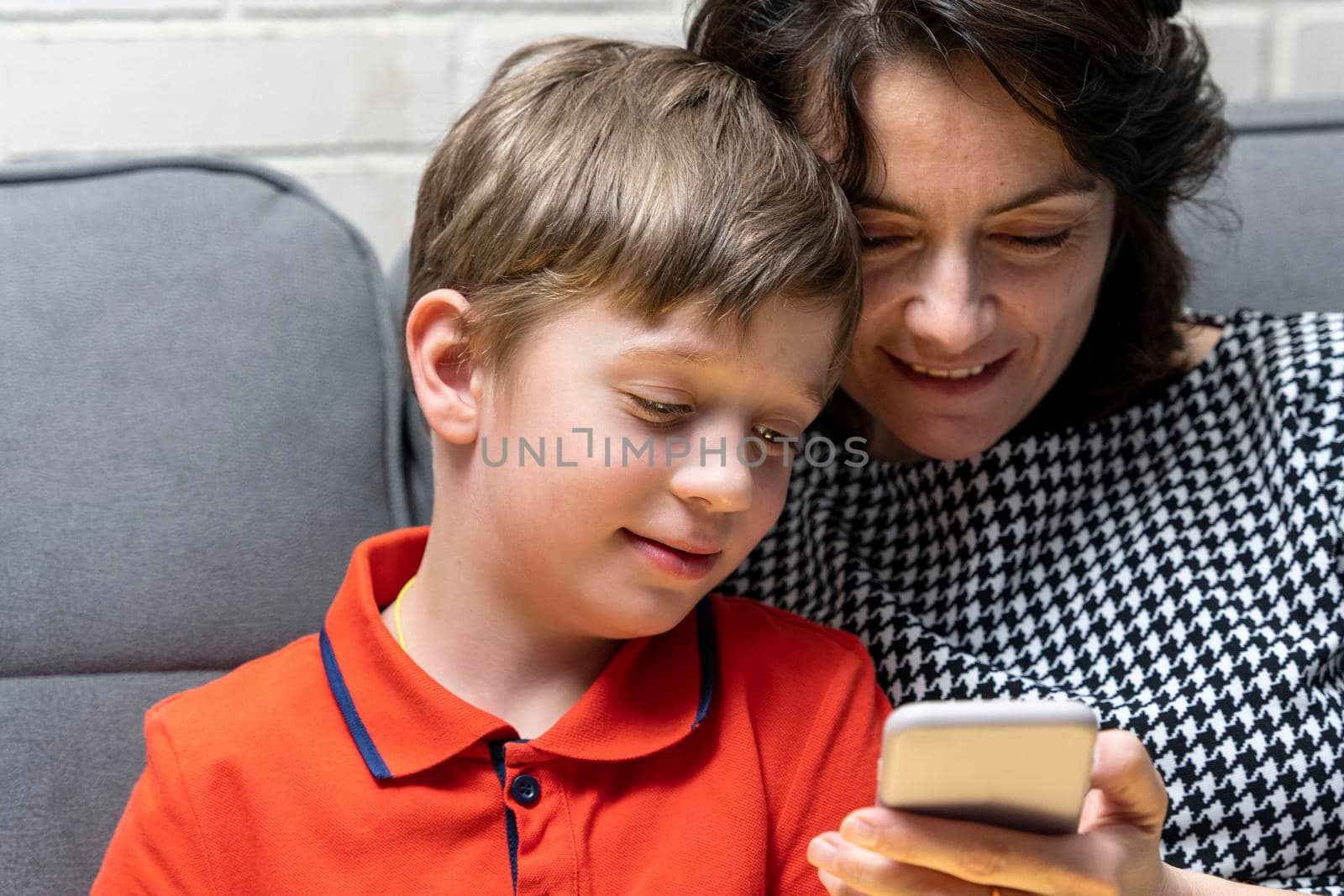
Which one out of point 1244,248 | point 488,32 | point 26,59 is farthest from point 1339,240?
point 26,59

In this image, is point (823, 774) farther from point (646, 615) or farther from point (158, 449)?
point (158, 449)

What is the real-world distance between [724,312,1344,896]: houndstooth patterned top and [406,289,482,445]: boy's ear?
1.04ft

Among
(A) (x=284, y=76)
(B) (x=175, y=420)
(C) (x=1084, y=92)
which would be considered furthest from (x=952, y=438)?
(A) (x=284, y=76)

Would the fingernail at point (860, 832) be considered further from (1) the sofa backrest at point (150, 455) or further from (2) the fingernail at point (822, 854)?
(1) the sofa backrest at point (150, 455)

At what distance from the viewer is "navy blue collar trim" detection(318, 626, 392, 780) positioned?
0.83 metres

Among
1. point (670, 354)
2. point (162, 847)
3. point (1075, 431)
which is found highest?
point (670, 354)

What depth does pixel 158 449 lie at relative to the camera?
3.40 ft

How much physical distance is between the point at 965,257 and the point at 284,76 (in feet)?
2.79

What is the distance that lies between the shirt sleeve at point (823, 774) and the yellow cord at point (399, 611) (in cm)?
26

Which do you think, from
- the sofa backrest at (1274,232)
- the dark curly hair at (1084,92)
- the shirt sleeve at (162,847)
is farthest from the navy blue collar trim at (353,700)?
the sofa backrest at (1274,232)

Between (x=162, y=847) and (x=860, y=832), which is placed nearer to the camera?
(x=860, y=832)

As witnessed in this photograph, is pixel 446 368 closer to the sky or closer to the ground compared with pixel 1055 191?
closer to the ground

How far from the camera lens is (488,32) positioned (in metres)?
1.47

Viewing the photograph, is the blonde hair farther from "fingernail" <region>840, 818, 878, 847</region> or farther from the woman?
"fingernail" <region>840, 818, 878, 847</region>
